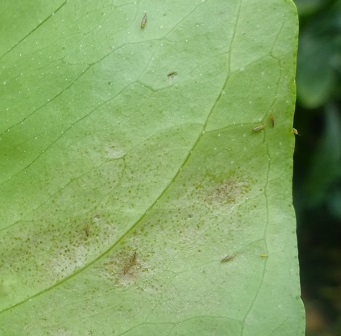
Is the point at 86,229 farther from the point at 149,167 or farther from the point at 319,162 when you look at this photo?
the point at 319,162

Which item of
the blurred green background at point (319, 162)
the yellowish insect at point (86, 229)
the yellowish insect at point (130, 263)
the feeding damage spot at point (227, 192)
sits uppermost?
the yellowish insect at point (86, 229)

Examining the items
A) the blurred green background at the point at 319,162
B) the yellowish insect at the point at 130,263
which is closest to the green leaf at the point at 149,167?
the yellowish insect at the point at 130,263

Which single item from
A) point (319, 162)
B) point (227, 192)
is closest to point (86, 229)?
point (227, 192)

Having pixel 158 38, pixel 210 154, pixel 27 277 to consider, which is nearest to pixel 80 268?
pixel 27 277

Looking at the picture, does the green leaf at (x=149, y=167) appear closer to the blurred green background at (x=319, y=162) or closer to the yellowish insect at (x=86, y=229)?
the yellowish insect at (x=86, y=229)

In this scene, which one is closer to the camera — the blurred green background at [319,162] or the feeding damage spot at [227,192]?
the feeding damage spot at [227,192]

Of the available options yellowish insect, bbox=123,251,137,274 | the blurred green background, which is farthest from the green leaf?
the blurred green background

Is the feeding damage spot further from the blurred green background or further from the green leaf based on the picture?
the blurred green background
